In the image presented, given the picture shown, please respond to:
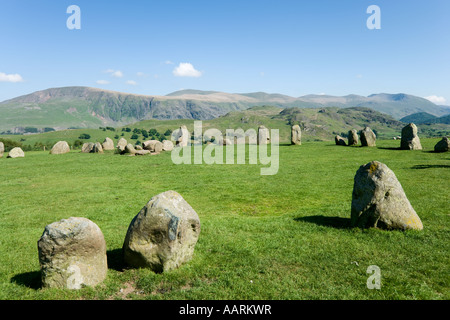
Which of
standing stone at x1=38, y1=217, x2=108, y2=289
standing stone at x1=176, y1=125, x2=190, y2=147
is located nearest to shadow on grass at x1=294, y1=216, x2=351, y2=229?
standing stone at x1=38, y1=217, x2=108, y2=289

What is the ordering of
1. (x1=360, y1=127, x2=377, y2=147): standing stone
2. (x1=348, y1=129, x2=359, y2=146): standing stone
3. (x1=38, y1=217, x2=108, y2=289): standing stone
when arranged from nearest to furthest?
1. (x1=38, y1=217, x2=108, y2=289): standing stone
2. (x1=360, y1=127, x2=377, y2=147): standing stone
3. (x1=348, y1=129, x2=359, y2=146): standing stone

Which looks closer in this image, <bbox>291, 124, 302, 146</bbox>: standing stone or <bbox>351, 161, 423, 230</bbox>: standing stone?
<bbox>351, 161, 423, 230</bbox>: standing stone

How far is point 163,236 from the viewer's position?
8352 mm

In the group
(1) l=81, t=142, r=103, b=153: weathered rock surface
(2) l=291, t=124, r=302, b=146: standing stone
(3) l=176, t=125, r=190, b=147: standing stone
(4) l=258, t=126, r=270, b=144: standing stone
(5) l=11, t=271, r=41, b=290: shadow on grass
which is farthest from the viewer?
(3) l=176, t=125, r=190, b=147: standing stone

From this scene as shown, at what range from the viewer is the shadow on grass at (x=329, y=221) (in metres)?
12.0

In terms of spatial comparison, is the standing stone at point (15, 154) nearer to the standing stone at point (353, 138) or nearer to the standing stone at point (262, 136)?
the standing stone at point (262, 136)

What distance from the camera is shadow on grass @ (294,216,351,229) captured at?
1199cm

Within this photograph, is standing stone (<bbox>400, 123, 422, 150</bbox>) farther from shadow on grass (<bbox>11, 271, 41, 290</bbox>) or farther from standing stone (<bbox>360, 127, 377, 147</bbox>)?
shadow on grass (<bbox>11, 271, 41, 290</bbox>)

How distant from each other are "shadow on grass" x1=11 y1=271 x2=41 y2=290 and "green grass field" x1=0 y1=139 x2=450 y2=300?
0.03m

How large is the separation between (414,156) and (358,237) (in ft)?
75.2

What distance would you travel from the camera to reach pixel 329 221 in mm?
12609

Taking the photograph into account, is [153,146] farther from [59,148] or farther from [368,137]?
[368,137]
